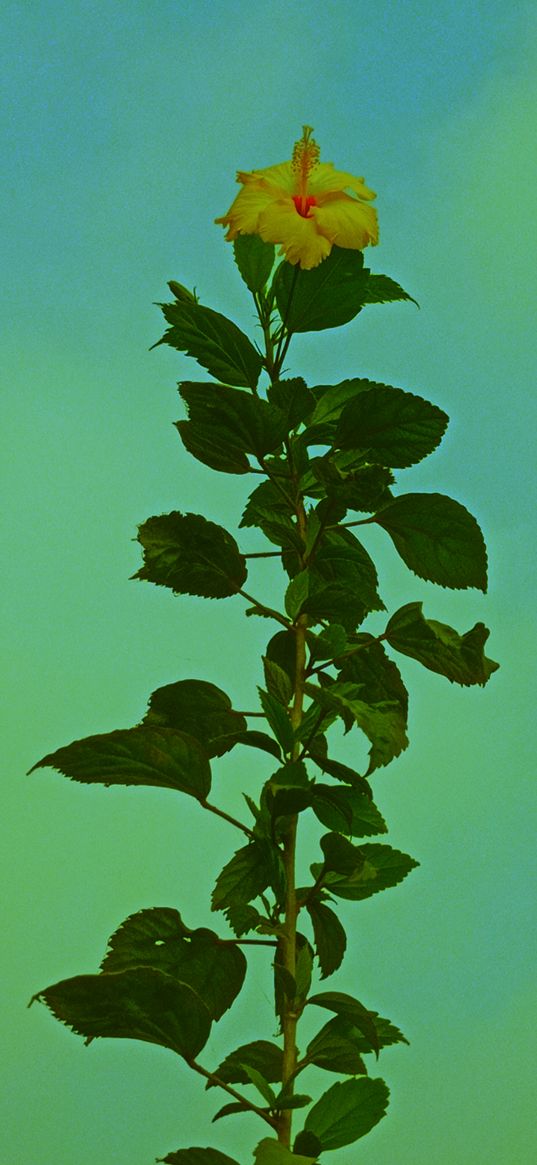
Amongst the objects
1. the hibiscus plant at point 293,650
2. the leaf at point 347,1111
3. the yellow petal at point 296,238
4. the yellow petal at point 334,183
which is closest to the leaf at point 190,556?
the hibiscus plant at point 293,650

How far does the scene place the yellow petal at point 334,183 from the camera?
150 centimetres

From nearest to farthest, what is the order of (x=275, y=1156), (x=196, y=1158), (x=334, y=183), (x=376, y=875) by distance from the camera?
(x=275, y=1156) < (x=196, y=1158) < (x=376, y=875) < (x=334, y=183)

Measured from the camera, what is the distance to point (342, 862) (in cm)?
135

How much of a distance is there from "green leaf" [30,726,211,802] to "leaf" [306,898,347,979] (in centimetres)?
20

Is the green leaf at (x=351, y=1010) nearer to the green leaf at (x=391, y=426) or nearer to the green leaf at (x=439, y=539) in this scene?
the green leaf at (x=439, y=539)

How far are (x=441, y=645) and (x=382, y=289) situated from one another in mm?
478

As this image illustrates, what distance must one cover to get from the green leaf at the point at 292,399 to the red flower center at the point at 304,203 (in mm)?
223

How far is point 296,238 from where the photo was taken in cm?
140

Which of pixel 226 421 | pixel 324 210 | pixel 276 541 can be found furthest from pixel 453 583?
pixel 324 210

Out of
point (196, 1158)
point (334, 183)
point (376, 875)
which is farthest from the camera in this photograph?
→ point (334, 183)

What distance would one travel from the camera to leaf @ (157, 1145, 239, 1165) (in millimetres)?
1261

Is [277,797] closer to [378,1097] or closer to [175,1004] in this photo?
[175,1004]

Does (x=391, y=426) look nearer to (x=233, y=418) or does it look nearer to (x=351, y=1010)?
(x=233, y=418)

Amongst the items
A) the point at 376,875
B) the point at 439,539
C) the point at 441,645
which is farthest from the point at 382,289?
the point at 376,875
